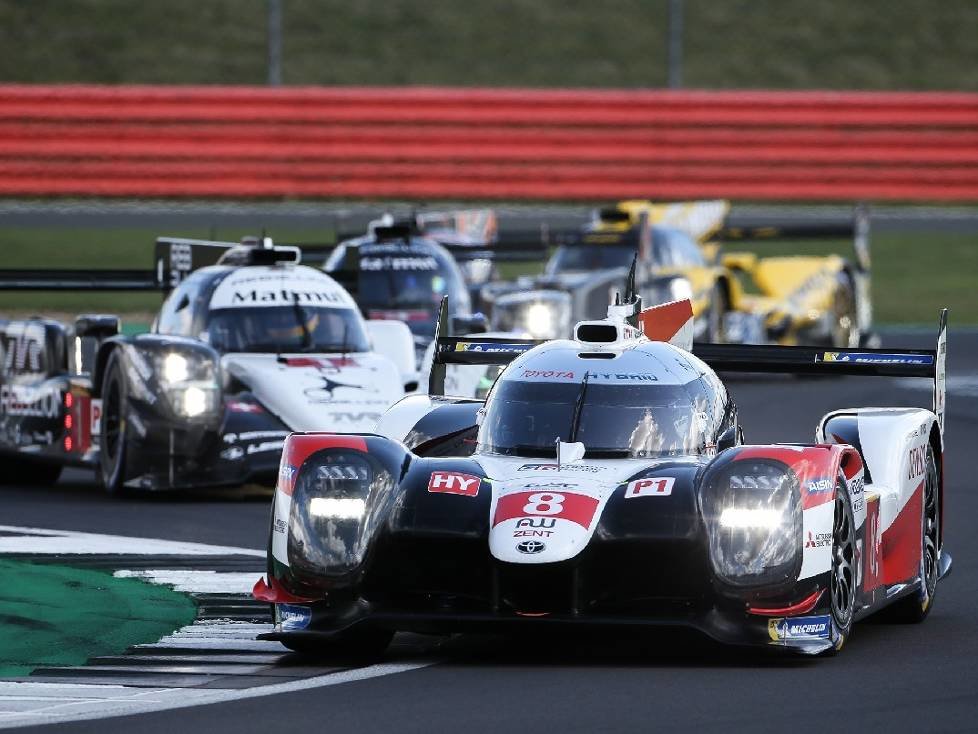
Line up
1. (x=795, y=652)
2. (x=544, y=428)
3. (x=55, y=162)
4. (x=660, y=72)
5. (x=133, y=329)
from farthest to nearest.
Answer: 1. (x=660, y=72)
2. (x=55, y=162)
3. (x=133, y=329)
4. (x=544, y=428)
5. (x=795, y=652)

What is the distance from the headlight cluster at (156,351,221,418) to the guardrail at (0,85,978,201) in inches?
679

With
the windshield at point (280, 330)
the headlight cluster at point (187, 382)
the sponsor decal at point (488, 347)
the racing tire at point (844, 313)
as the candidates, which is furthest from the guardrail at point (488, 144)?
the sponsor decal at point (488, 347)

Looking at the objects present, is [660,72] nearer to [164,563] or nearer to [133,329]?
[133,329]

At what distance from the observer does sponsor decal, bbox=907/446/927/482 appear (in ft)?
30.3

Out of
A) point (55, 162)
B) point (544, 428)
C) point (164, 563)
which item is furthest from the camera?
point (55, 162)

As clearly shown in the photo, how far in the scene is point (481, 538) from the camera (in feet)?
25.7

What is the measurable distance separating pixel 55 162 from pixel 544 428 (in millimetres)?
22437

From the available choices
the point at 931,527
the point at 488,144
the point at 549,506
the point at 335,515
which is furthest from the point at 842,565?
the point at 488,144

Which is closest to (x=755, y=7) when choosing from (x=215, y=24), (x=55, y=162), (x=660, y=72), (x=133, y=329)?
(x=660, y=72)

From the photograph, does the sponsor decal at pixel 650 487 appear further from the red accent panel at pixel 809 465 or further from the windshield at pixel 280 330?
the windshield at pixel 280 330

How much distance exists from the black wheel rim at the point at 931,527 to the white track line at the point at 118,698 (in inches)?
106

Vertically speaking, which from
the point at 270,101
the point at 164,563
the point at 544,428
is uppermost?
the point at 270,101

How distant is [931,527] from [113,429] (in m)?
5.90

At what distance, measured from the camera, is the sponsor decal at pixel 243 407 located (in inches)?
537
